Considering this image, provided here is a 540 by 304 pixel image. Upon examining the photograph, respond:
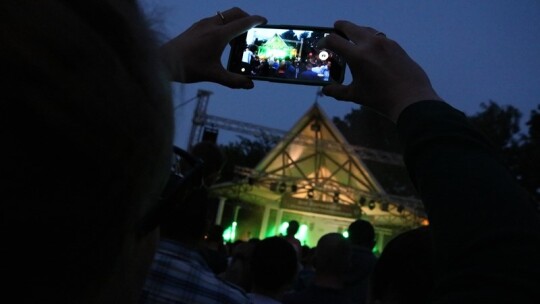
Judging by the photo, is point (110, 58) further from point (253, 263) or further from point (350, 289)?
point (350, 289)

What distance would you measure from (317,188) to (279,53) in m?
12.6

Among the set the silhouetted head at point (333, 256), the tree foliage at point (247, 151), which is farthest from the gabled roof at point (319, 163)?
the tree foliage at point (247, 151)

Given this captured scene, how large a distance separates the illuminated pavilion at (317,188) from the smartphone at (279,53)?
12092 millimetres

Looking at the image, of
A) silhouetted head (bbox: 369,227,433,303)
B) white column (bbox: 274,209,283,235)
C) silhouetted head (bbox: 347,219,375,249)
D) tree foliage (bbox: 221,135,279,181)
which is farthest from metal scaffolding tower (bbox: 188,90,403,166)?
tree foliage (bbox: 221,135,279,181)

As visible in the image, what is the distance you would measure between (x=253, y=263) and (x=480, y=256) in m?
2.67

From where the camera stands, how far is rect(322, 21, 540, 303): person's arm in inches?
20.6

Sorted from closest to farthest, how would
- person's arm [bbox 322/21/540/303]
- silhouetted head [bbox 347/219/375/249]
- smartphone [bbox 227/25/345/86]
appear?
person's arm [bbox 322/21/540/303] → smartphone [bbox 227/25/345/86] → silhouetted head [bbox 347/219/375/249]

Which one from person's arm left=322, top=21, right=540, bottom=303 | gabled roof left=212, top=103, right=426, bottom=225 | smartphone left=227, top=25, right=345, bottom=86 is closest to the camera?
person's arm left=322, top=21, right=540, bottom=303

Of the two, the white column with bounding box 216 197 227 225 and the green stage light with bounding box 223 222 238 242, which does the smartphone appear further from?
the white column with bounding box 216 197 227 225

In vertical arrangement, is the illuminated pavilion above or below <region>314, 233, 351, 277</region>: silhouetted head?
above

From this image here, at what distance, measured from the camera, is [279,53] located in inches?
61.2

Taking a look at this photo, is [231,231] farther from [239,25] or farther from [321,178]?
[239,25]

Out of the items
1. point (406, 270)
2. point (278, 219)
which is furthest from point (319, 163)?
point (406, 270)

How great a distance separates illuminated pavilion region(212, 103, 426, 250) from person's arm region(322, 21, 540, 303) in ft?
42.3
